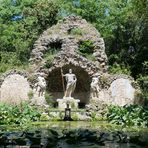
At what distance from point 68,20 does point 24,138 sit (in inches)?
870

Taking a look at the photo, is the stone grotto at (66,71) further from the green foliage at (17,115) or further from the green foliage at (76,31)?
the green foliage at (17,115)

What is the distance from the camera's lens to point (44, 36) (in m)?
24.2

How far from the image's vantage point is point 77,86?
24656mm

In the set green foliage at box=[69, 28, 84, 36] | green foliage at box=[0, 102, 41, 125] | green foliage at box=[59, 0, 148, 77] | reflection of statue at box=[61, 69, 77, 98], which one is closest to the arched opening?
reflection of statue at box=[61, 69, 77, 98]

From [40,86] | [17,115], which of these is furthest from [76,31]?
[17,115]

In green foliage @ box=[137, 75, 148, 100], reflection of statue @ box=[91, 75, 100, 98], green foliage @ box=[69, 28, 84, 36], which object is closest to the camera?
green foliage @ box=[137, 75, 148, 100]

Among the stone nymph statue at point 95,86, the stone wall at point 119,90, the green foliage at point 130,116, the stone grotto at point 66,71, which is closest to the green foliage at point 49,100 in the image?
the stone grotto at point 66,71

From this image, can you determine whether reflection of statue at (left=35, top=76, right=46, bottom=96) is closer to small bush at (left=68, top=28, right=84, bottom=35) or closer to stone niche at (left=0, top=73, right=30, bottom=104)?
stone niche at (left=0, top=73, right=30, bottom=104)

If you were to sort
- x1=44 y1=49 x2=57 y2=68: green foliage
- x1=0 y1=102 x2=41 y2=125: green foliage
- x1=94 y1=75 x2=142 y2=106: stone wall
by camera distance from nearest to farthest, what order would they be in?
x1=0 y1=102 x2=41 y2=125: green foliage < x1=44 y1=49 x2=57 y2=68: green foliage < x1=94 y1=75 x2=142 y2=106: stone wall

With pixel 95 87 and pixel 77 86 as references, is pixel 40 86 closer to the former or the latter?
pixel 95 87

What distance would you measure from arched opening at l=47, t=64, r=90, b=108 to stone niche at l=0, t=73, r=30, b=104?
174 cm

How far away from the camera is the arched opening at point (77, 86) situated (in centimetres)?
2383

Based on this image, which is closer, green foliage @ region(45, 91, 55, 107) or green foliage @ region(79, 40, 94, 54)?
green foliage @ region(45, 91, 55, 107)

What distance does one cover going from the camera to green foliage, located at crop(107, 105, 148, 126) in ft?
47.7
